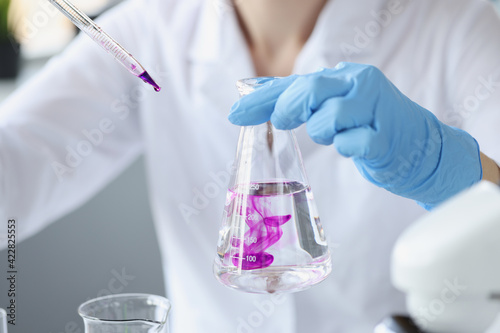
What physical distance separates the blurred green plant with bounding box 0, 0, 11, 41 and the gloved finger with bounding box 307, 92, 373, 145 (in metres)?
1.87

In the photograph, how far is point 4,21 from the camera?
7.59ft

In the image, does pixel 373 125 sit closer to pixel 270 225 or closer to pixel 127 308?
pixel 270 225

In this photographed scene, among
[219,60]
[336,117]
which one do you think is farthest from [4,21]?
[336,117]

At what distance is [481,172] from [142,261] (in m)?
1.54

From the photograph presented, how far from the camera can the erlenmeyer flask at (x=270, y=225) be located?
0.81 meters

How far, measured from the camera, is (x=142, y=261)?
89.4 inches

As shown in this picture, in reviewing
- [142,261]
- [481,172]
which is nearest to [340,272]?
[481,172]

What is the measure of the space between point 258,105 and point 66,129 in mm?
744

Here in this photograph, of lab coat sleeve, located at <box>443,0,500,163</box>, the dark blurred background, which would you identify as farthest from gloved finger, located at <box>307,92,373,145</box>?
the dark blurred background

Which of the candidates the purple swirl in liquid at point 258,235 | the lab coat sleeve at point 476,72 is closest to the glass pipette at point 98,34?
the purple swirl in liquid at point 258,235

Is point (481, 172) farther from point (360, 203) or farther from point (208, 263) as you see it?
point (208, 263)

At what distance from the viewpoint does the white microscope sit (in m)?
0.45

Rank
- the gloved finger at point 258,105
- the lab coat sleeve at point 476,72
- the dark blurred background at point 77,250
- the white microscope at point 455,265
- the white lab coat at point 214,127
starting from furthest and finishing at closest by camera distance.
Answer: the dark blurred background at point 77,250
the white lab coat at point 214,127
the lab coat sleeve at point 476,72
the gloved finger at point 258,105
the white microscope at point 455,265

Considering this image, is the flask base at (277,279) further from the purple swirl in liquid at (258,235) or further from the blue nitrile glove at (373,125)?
the blue nitrile glove at (373,125)
